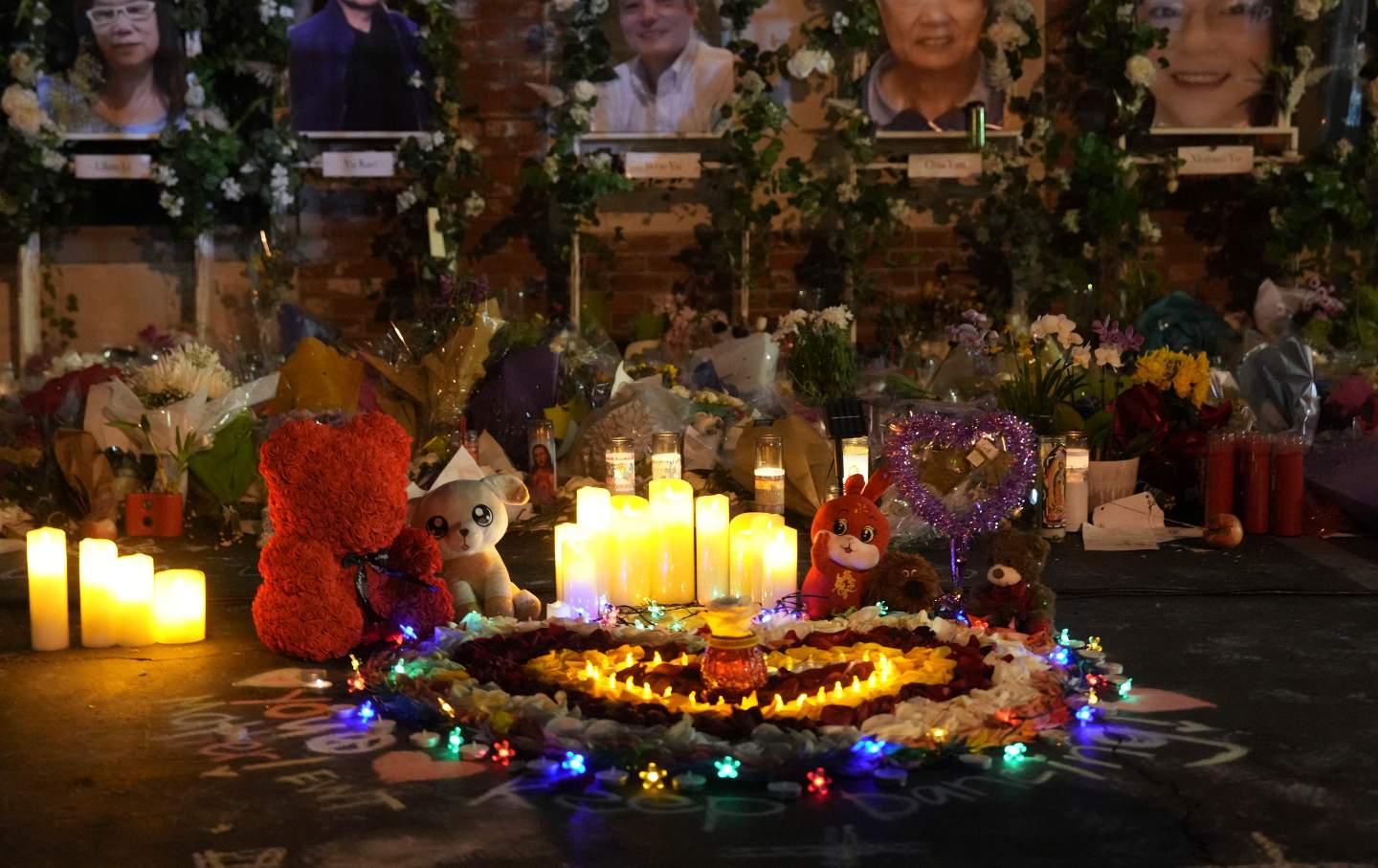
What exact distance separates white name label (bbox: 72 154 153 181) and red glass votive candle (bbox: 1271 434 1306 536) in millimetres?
4650

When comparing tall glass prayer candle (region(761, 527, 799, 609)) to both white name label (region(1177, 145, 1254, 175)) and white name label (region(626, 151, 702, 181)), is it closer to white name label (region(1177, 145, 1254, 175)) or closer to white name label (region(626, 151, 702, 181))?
white name label (region(626, 151, 702, 181))

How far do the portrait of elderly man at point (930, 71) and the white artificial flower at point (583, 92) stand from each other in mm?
1173

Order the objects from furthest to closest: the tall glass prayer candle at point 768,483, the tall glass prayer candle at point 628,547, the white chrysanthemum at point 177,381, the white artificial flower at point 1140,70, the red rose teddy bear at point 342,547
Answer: the white artificial flower at point 1140,70, the white chrysanthemum at point 177,381, the tall glass prayer candle at point 768,483, the tall glass prayer candle at point 628,547, the red rose teddy bear at point 342,547

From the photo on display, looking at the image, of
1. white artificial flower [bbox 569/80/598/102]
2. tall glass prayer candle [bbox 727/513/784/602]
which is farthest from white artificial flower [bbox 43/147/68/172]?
tall glass prayer candle [bbox 727/513/784/602]

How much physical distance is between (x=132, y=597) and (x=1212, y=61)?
17.4 feet

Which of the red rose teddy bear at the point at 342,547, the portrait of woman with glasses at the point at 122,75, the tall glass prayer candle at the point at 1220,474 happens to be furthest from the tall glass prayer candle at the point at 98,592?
the portrait of woman with glasses at the point at 122,75

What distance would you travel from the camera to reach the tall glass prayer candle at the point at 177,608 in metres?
3.38

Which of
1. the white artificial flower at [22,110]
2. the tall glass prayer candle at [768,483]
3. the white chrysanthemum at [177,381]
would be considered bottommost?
the tall glass prayer candle at [768,483]

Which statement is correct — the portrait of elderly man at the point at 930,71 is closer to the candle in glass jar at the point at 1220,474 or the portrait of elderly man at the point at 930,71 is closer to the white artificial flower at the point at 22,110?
the candle in glass jar at the point at 1220,474

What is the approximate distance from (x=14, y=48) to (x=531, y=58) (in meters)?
2.16

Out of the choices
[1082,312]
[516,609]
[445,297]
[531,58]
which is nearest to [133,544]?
[445,297]

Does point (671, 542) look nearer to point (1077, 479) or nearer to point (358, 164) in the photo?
point (1077, 479)

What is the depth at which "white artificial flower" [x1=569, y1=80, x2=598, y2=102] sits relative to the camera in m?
6.72

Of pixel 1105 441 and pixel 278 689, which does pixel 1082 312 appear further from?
pixel 278 689
